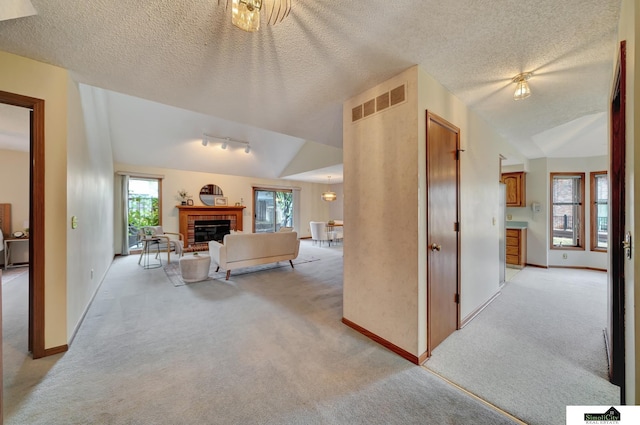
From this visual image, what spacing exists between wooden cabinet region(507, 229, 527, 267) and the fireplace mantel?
749 centimetres

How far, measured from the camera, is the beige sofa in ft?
14.0

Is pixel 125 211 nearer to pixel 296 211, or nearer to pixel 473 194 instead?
pixel 296 211

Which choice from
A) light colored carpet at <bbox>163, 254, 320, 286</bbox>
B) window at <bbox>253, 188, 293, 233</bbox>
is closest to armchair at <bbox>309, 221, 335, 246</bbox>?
window at <bbox>253, 188, 293, 233</bbox>

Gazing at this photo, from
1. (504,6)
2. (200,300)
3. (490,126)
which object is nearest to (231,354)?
(200,300)

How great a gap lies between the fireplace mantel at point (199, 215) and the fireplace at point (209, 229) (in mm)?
108

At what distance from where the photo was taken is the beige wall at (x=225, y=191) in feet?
22.2

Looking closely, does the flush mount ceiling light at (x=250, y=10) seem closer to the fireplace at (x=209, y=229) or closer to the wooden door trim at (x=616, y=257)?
the wooden door trim at (x=616, y=257)

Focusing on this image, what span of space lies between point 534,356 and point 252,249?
403cm

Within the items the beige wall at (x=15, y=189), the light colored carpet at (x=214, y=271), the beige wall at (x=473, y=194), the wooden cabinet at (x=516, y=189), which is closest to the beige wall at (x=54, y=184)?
the light colored carpet at (x=214, y=271)

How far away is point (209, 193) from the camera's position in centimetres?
788

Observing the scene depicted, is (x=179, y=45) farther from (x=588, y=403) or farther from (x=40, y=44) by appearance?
(x=588, y=403)

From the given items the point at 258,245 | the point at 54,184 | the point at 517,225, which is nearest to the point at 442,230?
the point at 258,245

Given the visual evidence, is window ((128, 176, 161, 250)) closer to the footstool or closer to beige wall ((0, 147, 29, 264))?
beige wall ((0, 147, 29, 264))

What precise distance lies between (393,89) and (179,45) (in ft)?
5.70
